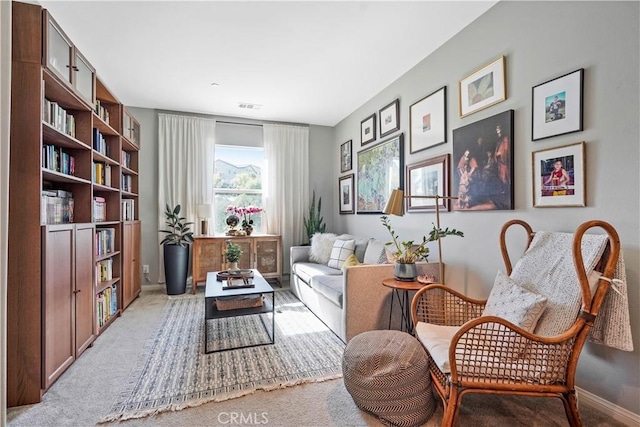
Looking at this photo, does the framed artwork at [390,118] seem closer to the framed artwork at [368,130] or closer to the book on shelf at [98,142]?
the framed artwork at [368,130]

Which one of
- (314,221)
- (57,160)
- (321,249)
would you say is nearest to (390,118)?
(321,249)

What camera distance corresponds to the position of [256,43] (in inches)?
107

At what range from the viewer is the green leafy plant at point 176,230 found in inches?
163

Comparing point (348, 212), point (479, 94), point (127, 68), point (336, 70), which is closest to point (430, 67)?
point (479, 94)

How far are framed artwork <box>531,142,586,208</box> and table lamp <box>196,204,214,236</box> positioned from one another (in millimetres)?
3897

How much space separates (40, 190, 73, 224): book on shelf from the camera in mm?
2082

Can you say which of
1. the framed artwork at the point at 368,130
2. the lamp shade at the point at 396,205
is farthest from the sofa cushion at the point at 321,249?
the lamp shade at the point at 396,205

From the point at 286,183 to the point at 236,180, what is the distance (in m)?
0.81

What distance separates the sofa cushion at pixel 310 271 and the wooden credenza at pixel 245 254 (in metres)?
0.67

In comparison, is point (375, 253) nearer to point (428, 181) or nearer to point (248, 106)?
point (428, 181)

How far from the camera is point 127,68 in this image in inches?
125

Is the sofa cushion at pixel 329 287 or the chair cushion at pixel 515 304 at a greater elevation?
the chair cushion at pixel 515 304

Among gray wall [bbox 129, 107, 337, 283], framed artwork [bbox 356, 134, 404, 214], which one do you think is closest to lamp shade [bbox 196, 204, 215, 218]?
gray wall [bbox 129, 107, 337, 283]

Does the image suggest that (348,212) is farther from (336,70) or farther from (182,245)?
(182,245)
